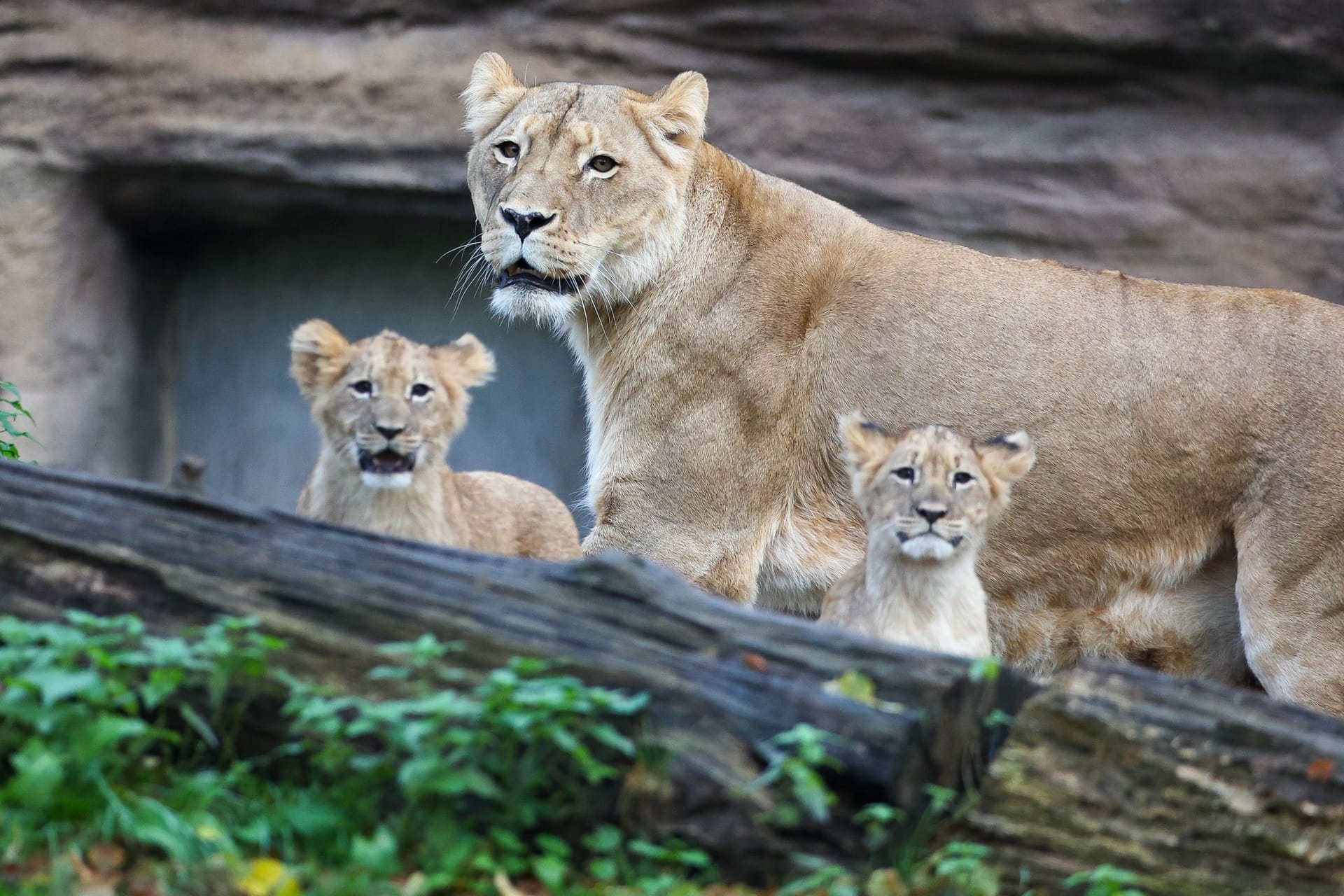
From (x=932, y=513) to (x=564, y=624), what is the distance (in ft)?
4.26

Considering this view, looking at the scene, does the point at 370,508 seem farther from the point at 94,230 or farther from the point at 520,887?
the point at 94,230

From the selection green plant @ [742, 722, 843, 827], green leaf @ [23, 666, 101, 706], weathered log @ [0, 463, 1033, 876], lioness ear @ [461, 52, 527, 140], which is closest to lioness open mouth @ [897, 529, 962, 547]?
weathered log @ [0, 463, 1033, 876]

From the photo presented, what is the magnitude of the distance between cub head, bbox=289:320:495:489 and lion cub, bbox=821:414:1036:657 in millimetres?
1331

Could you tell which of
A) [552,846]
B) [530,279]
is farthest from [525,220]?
[552,846]

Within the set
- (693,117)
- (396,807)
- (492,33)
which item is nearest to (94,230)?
(492,33)

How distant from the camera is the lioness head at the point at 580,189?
17.9 ft

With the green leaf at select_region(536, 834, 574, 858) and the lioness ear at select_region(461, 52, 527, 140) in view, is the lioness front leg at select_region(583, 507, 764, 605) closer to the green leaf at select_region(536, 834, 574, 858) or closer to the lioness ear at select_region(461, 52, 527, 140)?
the lioness ear at select_region(461, 52, 527, 140)

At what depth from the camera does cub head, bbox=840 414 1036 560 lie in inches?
177

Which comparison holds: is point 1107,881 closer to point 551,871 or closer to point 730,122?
point 551,871


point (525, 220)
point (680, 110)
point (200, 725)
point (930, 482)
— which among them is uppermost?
point (680, 110)

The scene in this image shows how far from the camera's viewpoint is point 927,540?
4.48m

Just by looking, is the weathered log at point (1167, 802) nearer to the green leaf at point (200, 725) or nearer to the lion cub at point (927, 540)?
the lion cub at point (927, 540)

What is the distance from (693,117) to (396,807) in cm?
311

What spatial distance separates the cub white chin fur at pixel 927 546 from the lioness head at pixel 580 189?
5.58ft
